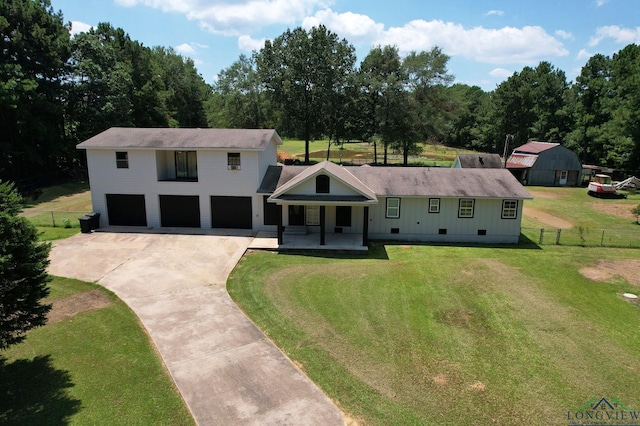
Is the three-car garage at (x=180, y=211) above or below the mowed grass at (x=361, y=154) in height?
below

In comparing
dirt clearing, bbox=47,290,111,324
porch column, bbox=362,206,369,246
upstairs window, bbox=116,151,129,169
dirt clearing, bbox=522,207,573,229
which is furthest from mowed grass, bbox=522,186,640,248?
upstairs window, bbox=116,151,129,169

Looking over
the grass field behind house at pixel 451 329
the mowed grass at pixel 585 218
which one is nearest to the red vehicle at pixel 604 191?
the mowed grass at pixel 585 218

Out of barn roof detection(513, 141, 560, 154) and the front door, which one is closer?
the front door

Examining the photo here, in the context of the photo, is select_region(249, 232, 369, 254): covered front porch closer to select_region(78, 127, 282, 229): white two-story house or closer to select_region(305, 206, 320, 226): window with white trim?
select_region(305, 206, 320, 226): window with white trim

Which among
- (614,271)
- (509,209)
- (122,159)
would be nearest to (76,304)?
(122,159)

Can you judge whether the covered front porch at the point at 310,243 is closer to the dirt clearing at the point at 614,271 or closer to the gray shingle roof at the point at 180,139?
the gray shingle roof at the point at 180,139

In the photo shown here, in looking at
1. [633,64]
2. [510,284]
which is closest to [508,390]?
[510,284]
